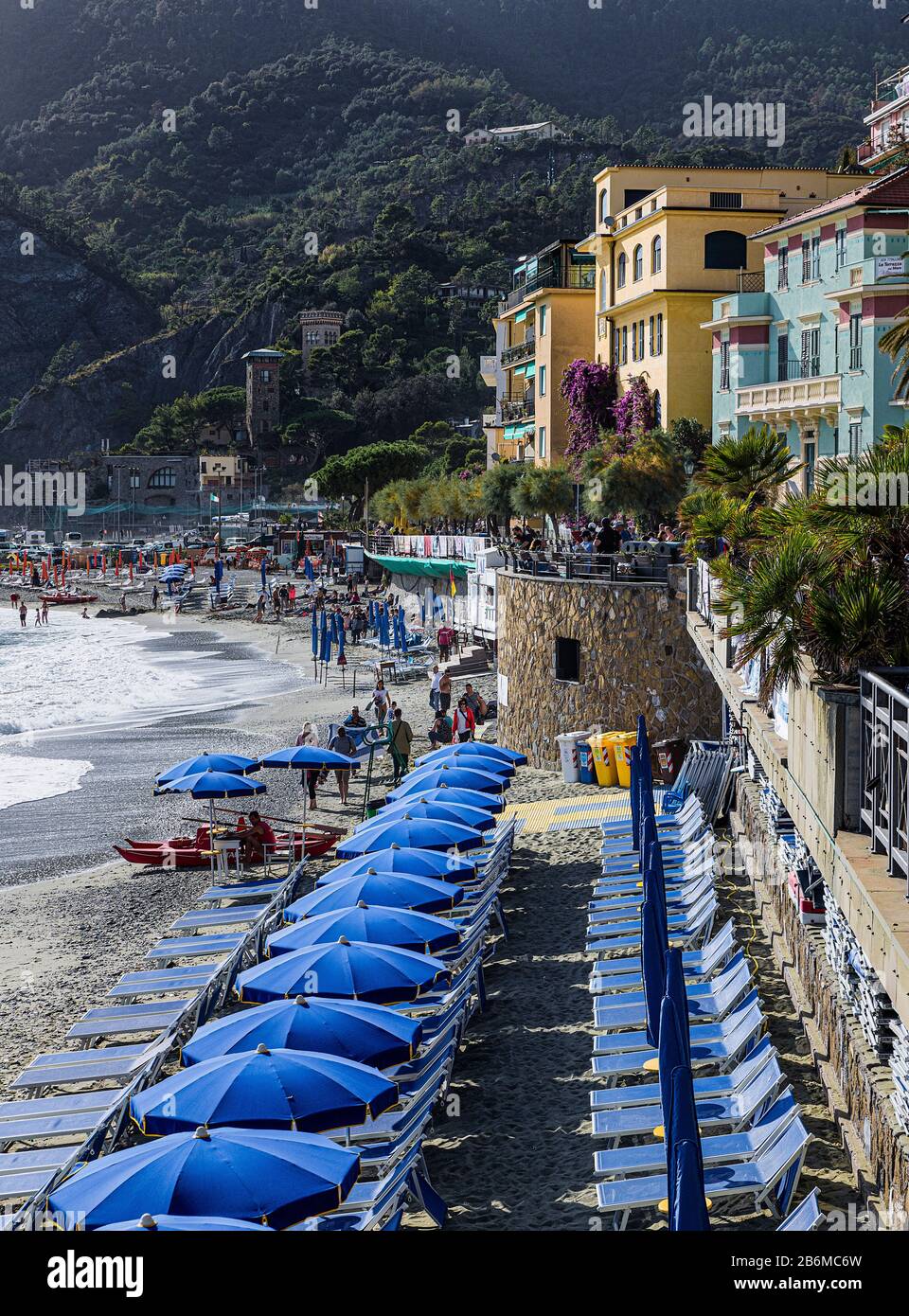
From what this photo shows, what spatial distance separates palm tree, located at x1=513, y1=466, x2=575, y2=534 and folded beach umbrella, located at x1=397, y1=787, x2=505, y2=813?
83.2 ft

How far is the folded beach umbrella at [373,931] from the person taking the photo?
1146 cm

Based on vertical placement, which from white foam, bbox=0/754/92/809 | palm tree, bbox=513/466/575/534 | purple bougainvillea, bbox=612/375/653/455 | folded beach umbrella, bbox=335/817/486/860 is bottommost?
white foam, bbox=0/754/92/809

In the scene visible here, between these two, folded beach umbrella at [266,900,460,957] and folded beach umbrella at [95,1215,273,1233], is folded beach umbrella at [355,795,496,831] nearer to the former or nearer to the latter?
folded beach umbrella at [266,900,460,957]

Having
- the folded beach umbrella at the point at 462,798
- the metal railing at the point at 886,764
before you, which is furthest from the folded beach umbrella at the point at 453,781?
the metal railing at the point at 886,764

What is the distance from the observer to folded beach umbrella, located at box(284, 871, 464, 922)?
41.2 feet

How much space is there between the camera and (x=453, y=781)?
17.3 m

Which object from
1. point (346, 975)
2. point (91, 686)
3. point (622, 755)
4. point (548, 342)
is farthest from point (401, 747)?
point (548, 342)

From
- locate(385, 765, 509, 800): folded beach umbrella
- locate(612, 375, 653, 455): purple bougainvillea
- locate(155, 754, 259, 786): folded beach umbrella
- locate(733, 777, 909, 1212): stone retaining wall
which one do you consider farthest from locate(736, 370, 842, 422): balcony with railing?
locate(733, 777, 909, 1212): stone retaining wall

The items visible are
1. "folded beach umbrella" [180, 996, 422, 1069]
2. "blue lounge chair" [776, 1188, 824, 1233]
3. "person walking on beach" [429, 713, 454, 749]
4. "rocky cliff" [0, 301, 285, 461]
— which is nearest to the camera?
"blue lounge chair" [776, 1188, 824, 1233]

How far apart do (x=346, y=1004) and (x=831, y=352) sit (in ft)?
73.4

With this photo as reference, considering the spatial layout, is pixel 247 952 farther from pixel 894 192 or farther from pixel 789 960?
pixel 894 192

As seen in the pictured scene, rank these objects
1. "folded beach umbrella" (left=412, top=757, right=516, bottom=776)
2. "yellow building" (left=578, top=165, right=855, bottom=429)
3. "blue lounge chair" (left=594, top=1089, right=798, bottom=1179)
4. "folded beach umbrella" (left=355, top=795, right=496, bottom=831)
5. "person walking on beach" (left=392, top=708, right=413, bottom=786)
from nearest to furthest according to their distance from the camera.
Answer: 1. "blue lounge chair" (left=594, top=1089, right=798, bottom=1179)
2. "folded beach umbrella" (left=355, top=795, right=496, bottom=831)
3. "folded beach umbrella" (left=412, top=757, right=516, bottom=776)
4. "person walking on beach" (left=392, top=708, right=413, bottom=786)
5. "yellow building" (left=578, top=165, right=855, bottom=429)

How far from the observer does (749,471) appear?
17719 millimetres

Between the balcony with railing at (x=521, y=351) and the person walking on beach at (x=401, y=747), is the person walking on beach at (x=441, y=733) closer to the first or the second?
the person walking on beach at (x=401, y=747)
